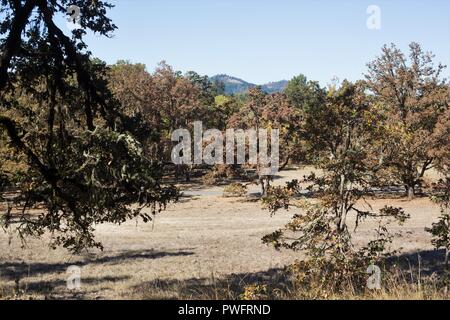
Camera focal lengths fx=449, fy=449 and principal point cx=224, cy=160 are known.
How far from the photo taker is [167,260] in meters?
19.0

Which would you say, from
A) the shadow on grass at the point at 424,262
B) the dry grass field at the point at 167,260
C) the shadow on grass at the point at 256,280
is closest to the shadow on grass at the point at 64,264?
the dry grass field at the point at 167,260

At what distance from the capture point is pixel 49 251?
2097 centimetres

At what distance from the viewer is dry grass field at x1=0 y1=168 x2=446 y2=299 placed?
13258mm

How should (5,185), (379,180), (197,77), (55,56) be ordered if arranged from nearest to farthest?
(5,185) < (55,56) < (379,180) < (197,77)

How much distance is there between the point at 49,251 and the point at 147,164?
53.5 feet

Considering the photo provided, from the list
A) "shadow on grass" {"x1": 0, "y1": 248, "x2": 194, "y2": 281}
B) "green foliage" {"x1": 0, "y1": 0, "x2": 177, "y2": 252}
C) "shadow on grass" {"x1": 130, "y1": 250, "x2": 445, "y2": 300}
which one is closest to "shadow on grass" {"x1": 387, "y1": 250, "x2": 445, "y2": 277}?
"shadow on grass" {"x1": 130, "y1": 250, "x2": 445, "y2": 300}

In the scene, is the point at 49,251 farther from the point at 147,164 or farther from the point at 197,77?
the point at 197,77

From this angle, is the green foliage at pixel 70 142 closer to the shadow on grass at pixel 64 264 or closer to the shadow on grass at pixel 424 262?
the shadow on grass at pixel 64 264

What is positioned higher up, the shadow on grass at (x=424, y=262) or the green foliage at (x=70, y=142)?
the green foliage at (x=70, y=142)

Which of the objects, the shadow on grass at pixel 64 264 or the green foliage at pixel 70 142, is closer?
the green foliage at pixel 70 142

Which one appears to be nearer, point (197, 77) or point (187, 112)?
point (187, 112)

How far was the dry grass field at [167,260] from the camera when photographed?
13.3 m

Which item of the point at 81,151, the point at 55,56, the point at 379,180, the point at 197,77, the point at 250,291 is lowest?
the point at 250,291
